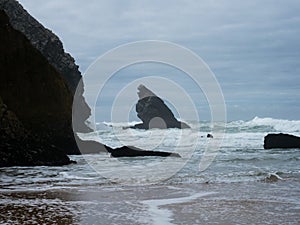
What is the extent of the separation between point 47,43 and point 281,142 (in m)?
18.7

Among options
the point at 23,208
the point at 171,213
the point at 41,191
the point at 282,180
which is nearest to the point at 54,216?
the point at 23,208

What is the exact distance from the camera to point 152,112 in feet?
249

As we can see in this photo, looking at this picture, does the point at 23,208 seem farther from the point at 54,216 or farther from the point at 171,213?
the point at 171,213

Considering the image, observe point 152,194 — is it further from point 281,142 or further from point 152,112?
point 152,112

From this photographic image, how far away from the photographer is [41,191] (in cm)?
1184

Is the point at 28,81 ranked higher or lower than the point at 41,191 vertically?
higher

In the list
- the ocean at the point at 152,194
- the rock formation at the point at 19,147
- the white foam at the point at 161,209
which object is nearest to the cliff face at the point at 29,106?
the rock formation at the point at 19,147

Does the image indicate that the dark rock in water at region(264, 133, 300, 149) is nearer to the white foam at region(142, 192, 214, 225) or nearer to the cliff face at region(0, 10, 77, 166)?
the cliff face at region(0, 10, 77, 166)

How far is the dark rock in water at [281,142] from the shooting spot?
3161 cm

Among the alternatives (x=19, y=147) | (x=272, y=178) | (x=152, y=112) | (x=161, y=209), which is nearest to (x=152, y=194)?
(x=161, y=209)

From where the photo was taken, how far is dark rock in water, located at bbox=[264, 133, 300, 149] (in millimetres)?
31609

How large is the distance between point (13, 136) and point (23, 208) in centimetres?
960

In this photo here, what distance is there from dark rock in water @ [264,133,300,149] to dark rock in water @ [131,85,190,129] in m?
40.5

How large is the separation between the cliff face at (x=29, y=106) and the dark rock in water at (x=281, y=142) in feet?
41.7
